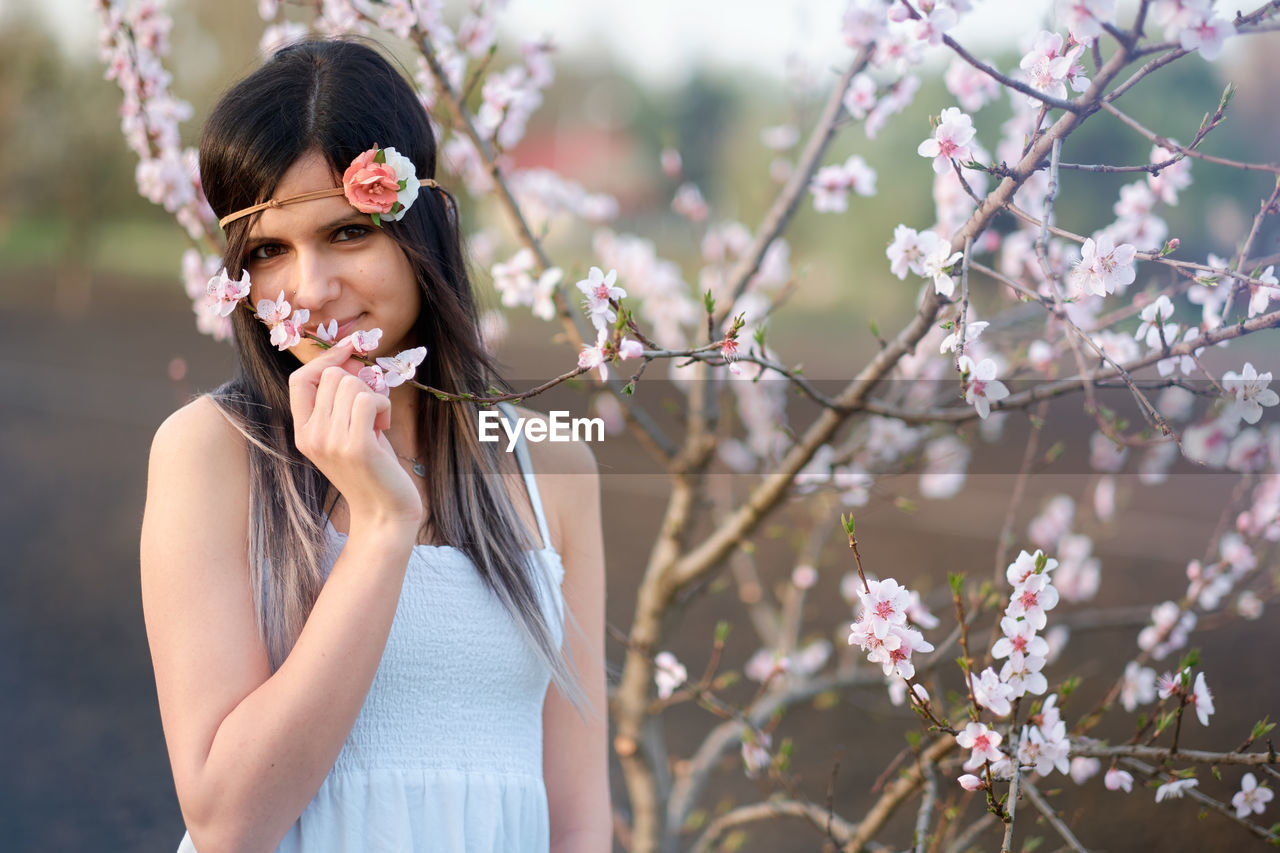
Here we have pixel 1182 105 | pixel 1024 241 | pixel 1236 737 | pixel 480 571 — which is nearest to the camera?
pixel 480 571

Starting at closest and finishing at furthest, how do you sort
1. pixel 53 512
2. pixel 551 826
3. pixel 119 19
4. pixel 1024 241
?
1. pixel 551 826
2. pixel 119 19
3. pixel 1024 241
4. pixel 53 512

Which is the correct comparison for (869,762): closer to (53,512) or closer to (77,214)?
(53,512)

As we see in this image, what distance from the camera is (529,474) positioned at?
1386 mm

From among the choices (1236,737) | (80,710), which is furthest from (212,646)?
(1236,737)

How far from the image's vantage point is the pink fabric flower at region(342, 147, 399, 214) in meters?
1.04

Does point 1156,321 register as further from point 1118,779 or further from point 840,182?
point 840,182

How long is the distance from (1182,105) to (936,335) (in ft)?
46.5

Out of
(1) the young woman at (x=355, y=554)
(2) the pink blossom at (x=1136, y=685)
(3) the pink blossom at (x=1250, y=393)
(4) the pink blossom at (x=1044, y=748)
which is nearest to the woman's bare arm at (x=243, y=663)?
(1) the young woman at (x=355, y=554)

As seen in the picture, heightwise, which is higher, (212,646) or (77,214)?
(77,214)

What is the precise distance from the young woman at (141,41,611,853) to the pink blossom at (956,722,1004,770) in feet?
1.56

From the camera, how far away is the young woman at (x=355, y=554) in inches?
37.8

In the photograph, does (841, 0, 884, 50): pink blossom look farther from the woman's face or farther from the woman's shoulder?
the woman's shoulder

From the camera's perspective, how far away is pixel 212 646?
3.21ft

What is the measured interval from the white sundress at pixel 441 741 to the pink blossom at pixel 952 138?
0.70m
